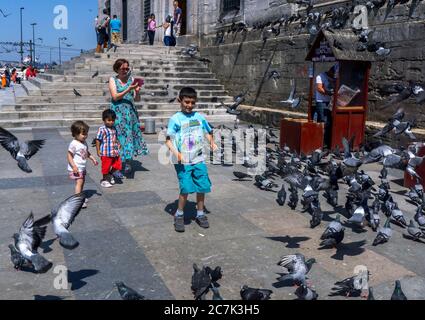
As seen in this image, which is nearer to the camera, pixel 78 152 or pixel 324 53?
pixel 78 152

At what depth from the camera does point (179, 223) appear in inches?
201

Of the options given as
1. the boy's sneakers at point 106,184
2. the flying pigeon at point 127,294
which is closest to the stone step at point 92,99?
the boy's sneakers at point 106,184

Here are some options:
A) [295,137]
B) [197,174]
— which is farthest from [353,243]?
[295,137]

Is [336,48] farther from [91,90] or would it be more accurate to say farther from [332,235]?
[91,90]

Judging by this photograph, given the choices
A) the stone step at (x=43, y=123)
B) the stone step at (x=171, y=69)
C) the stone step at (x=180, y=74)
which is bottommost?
the stone step at (x=43, y=123)

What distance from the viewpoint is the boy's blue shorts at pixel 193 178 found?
16.7 feet

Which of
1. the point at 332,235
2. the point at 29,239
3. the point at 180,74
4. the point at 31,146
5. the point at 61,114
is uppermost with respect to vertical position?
the point at 180,74

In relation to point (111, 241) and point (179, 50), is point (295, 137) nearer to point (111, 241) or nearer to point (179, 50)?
point (111, 241)

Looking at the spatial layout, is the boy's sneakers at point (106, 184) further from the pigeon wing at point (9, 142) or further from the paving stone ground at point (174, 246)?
the pigeon wing at point (9, 142)

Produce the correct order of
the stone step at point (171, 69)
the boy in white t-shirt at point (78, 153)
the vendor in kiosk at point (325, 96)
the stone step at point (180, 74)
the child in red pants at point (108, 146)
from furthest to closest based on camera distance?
the stone step at point (171, 69)
the stone step at point (180, 74)
the vendor in kiosk at point (325, 96)
the child in red pants at point (108, 146)
the boy in white t-shirt at point (78, 153)

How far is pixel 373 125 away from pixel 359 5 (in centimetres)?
293

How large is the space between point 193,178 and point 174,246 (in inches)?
34.7

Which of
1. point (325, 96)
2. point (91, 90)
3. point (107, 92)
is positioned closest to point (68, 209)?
point (325, 96)

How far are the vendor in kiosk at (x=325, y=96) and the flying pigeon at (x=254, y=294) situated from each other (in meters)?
6.90
